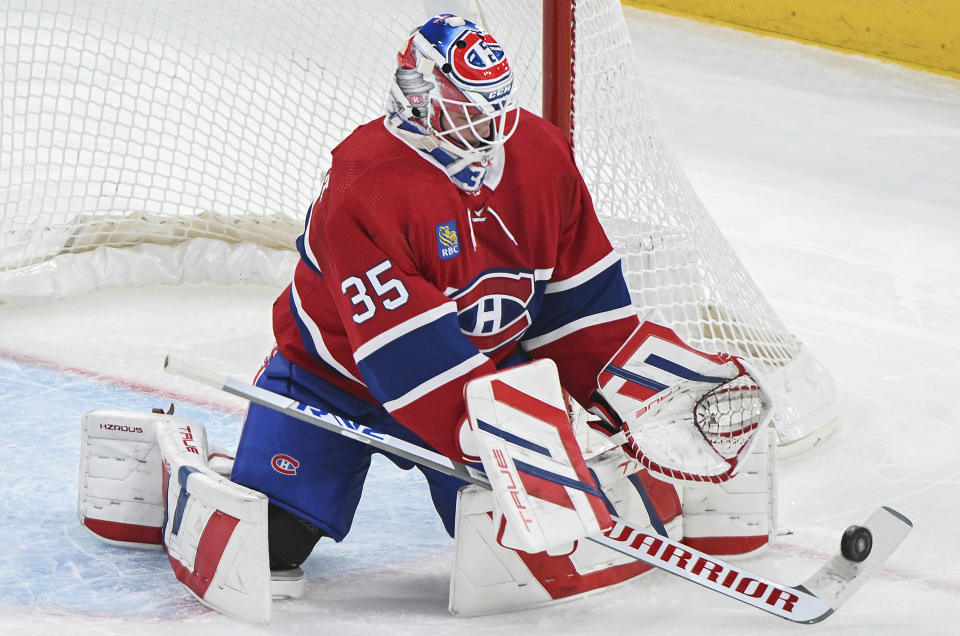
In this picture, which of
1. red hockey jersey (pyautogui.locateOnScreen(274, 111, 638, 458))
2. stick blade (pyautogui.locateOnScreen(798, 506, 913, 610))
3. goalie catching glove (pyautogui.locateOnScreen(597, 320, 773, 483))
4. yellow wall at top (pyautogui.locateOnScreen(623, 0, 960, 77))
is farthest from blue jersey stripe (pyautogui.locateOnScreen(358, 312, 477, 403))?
yellow wall at top (pyautogui.locateOnScreen(623, 0, 960, 77))

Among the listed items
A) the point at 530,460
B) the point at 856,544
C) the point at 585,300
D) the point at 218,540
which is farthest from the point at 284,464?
the point at 856,544

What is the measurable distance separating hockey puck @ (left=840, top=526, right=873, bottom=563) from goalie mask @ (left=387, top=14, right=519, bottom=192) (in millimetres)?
814

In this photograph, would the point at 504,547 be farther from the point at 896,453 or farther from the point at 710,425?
the point at 896,453

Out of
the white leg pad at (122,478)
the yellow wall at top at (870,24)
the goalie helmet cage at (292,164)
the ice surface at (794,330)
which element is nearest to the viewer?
the ice surface at (794,330)

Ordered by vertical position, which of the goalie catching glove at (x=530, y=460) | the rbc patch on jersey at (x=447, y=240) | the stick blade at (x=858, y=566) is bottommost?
the stick blade at (x=858, y=566)

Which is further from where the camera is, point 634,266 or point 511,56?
point 511,56

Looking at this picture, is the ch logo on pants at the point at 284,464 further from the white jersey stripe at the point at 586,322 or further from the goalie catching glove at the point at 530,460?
the white jersey stripe at the point at 586,322

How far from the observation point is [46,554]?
2.35 metres

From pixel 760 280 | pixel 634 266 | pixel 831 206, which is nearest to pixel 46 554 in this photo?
pixel 634 266

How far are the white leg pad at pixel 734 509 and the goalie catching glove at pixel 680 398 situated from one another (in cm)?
14

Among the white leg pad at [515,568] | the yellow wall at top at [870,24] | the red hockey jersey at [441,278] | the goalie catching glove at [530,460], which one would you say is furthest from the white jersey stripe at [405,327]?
the yellow wall at top at [870,24]

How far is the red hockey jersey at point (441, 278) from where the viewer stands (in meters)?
2.03

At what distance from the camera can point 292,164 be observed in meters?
3.82

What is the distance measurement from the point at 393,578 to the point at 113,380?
110cm
